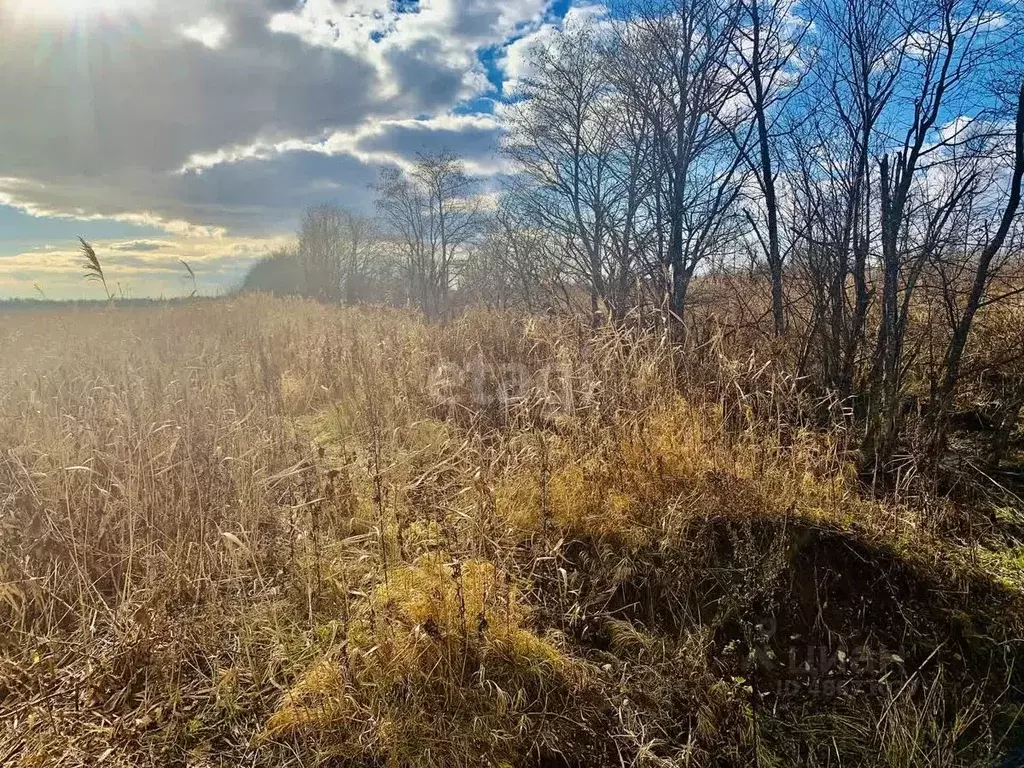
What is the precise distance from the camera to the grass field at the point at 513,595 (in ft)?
5.88

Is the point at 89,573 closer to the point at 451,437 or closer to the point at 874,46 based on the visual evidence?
the point at 451,437

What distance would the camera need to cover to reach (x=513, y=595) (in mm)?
2184

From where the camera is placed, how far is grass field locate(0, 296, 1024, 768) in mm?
1793

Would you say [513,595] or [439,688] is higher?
[513,595]

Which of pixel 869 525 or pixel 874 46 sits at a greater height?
pixel 874 46

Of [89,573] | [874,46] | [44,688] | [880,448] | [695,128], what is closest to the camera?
[44,688]

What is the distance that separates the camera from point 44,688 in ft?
6.28

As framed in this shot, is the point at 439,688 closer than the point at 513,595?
Yes

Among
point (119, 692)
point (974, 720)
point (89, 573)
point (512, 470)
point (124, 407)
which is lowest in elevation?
point (974, 720)

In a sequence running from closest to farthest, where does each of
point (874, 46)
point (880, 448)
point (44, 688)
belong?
1. point (44, 688)
2. point (880, 448)
3. point (874, 46)

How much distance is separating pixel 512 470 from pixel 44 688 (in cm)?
221

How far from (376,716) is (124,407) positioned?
2701mm

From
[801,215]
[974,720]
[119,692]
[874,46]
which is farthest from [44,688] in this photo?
[874,46]

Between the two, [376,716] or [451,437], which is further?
[451,437]
